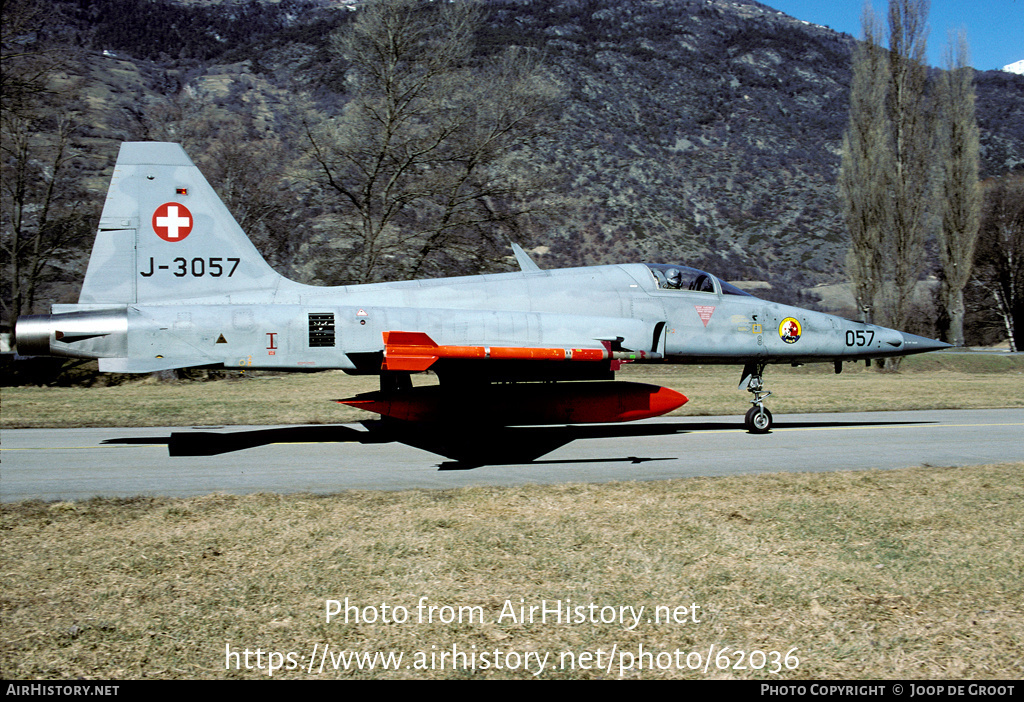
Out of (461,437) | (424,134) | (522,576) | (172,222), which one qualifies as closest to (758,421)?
(461,437)

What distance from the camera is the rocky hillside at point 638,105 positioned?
67.9 m

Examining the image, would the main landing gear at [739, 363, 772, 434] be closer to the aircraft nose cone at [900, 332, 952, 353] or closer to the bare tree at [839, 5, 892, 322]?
the aircraft nose cone at [900, 332, 952, 353]

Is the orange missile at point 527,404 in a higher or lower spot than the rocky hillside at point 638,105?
lower

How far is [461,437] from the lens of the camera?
12164 mm

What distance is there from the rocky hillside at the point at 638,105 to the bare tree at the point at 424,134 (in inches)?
355

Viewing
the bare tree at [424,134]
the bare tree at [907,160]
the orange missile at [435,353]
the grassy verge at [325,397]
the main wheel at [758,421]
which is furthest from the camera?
the bare tree at [907,160]

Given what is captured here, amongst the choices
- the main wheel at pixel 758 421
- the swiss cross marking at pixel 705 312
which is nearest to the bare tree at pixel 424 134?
the swiss cross marking at pixel 705 312

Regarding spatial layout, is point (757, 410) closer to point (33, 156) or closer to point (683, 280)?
point (683, 280)

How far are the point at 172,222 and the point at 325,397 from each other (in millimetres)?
7696

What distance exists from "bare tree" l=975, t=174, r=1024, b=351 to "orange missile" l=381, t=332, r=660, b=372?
167 ft

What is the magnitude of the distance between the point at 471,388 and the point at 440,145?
20412 millimetres

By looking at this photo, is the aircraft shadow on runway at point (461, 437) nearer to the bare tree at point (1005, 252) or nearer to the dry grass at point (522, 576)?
the dry grass at point (522, 576)

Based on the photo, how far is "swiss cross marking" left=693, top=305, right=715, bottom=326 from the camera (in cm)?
1298

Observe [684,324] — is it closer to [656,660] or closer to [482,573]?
[482,573]
